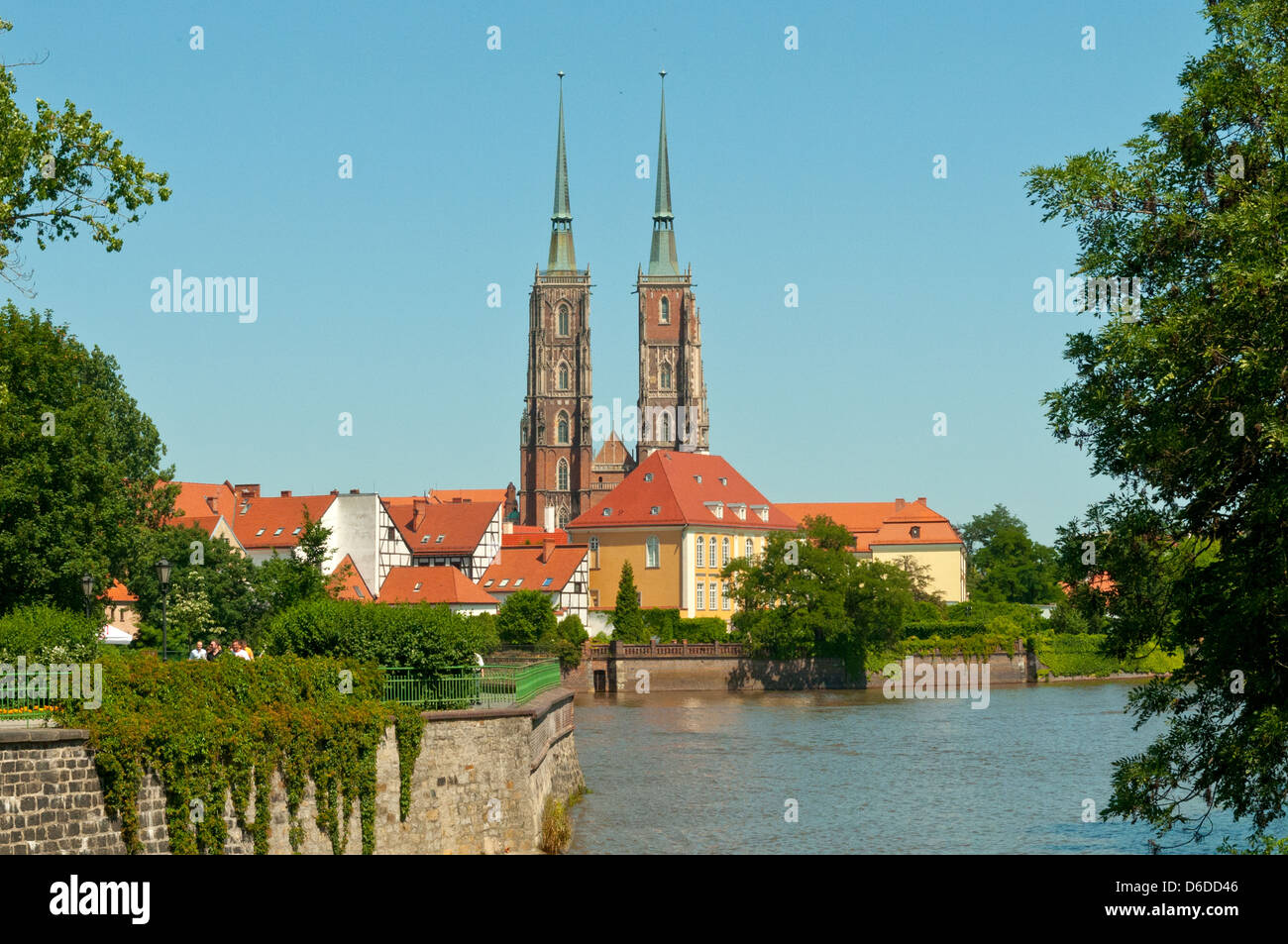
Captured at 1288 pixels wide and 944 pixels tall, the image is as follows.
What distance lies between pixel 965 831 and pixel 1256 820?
1333 cm

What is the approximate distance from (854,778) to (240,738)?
23177 mm

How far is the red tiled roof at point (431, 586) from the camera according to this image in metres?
78.6

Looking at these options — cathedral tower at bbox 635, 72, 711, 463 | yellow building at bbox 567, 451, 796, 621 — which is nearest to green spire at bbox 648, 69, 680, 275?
cathedral tower at bbox 635, 72, 711, 463

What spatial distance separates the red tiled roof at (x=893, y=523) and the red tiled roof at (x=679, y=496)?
395 inches

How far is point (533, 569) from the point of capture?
89.1m

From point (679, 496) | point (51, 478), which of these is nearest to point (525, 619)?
point (679, 496)

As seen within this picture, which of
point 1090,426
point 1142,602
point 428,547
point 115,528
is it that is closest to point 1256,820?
point 1142,602

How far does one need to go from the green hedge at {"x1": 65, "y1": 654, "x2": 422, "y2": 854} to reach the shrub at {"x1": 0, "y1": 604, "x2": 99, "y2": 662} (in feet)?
3.68

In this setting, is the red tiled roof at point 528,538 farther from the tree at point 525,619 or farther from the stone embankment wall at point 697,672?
the tree at point 525,619

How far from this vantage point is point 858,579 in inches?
3078

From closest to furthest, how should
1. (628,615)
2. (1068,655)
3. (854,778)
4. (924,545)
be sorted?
(854,778) < (628,615) < (1068,655) < (924,545)

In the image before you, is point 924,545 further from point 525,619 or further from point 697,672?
point 525,619
